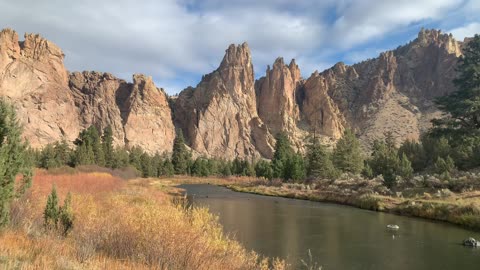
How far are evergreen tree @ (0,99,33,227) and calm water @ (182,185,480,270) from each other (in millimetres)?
9582

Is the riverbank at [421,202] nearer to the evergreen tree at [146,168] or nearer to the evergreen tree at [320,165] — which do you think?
the evergreen tree at [320,165]

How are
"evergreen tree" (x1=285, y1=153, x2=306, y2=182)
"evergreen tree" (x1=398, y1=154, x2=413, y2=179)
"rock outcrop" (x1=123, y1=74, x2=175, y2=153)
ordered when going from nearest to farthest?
1. "evergreen tree" (x1=398, y1=154, x2=413, y2=179)
2. "evergreen tree" (x1=285, y1=153, x2=306, y2=182)
3. "rock outcrop" (x1=123, y1=74, x2=175, y2=153)

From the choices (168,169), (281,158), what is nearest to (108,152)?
(168,169)

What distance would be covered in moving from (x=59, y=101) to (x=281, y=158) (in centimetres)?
12734

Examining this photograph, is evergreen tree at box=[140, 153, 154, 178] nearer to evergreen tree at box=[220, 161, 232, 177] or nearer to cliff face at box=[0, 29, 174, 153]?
evergreen tree at box=[220, 161, 232, 177]

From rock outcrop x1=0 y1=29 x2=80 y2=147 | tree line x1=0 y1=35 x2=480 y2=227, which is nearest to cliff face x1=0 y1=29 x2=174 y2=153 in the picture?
rock outcrop x1=0 y1=29 x2=80 y2=147

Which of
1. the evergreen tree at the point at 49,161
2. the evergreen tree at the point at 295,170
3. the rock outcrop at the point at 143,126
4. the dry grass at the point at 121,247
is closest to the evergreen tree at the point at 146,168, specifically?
the evergreen tree at the point at 49,161

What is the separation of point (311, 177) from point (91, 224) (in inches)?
2290

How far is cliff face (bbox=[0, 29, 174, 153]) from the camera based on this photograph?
154 metres

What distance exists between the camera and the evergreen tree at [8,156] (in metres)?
9.23

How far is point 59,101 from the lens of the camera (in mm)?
169375

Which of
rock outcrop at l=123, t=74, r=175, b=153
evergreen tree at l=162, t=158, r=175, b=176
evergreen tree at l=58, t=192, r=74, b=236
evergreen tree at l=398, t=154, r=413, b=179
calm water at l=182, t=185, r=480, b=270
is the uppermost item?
rock outcrop at l=123, t=74, r=175, b=153

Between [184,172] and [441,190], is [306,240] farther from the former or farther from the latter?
[184,172]

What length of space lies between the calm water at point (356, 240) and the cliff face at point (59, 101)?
448 ft
